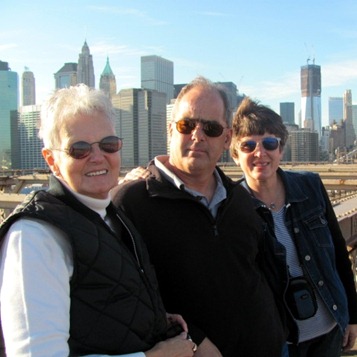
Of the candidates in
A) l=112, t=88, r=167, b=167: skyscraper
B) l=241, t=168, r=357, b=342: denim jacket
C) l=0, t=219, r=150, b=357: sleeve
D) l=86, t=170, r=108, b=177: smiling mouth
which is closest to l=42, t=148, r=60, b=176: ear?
l=86, t=170, r=108, b=177: smiling mouth

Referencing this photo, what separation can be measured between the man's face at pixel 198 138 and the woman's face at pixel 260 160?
1.37ft

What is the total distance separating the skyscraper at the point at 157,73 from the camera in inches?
6795

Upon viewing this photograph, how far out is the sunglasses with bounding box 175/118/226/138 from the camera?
2289 millimetres

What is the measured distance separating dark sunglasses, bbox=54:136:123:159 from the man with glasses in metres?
0.50

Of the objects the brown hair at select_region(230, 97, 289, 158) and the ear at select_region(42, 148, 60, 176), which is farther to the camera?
the brown hair at select_region(230, 97, 289, 158)

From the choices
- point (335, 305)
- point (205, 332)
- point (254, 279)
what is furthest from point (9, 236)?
point (335, 305)

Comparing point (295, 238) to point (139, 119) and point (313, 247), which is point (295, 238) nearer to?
point (313, 247)

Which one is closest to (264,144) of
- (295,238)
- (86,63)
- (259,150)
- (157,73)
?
(259,150)

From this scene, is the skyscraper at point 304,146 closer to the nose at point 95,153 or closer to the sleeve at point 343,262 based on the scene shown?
the sleeve at point 343,262

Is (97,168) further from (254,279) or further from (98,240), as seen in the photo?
(254,279)

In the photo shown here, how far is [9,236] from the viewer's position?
4.41 ft

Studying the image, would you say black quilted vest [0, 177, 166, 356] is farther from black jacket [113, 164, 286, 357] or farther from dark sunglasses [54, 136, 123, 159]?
black jacket [113, 164, 286, 357]

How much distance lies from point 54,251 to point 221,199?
1.12 metres

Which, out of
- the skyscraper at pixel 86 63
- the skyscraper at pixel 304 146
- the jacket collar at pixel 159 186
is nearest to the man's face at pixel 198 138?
the jacket collar at pixel 159 186
